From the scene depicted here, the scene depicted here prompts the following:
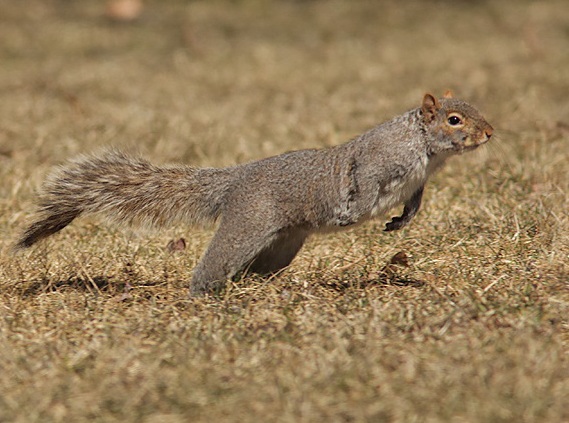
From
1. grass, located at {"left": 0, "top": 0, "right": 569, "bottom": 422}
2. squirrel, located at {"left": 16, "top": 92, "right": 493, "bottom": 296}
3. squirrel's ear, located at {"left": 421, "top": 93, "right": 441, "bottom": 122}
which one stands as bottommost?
grass, located at {"left": 0, "top": 0, "right": 569, "bottom": 422}

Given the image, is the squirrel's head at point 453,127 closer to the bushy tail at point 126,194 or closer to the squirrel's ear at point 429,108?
the squirrel's ear at point 429,108

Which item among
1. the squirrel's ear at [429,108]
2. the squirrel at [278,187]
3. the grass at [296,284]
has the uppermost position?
the squirrel's ear at [429,108]

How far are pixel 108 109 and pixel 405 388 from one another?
5154 millimetres

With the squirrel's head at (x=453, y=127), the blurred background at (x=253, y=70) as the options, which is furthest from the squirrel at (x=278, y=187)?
the blurred background at (x=253, y=70)

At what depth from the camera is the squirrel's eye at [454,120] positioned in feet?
11.9

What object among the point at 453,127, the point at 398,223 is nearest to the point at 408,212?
the point at 398,223

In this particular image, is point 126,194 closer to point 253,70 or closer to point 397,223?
point 397,223

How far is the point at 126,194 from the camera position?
11.9 feet

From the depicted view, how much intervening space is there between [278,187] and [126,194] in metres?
0.60

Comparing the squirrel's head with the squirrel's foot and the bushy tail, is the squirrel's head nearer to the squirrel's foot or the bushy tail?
the squirrel's foot

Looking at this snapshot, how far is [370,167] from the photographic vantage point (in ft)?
11.7

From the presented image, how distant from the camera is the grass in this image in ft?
8.27

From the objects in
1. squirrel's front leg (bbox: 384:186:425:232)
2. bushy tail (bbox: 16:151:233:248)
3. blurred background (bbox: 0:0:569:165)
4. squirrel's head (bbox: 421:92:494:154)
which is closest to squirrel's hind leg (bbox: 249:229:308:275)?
bushy tail (bbox: 16:151:233:248)

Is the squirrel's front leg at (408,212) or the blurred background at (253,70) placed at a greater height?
the blurred background at (253,70)
